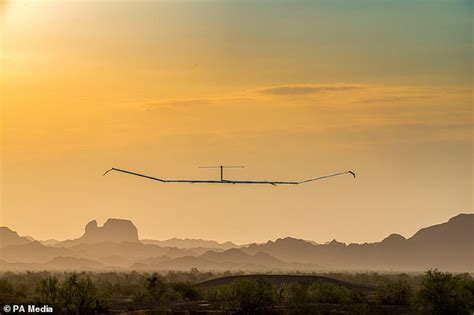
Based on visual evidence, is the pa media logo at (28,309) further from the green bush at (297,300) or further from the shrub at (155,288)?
the shrub at (155,288)

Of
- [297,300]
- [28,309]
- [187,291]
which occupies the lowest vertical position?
[28,309]

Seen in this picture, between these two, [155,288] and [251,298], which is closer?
[251,298]

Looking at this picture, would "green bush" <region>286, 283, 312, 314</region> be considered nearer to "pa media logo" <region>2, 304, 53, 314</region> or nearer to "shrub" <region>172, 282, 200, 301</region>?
"shrub" <region>172, 282, 200, 301</region>

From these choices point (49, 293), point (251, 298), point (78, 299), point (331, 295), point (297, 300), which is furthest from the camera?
point (331, 295)

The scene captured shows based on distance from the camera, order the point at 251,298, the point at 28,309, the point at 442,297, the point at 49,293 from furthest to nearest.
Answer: the point at 49,293 → the point at 251,298 → the point at 442,297 → the point at 28,309

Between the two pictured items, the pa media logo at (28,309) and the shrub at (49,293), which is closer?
the pa media logo at (28,309)

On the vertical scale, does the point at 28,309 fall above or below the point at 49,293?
below

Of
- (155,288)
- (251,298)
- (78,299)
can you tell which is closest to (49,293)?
(78,299)

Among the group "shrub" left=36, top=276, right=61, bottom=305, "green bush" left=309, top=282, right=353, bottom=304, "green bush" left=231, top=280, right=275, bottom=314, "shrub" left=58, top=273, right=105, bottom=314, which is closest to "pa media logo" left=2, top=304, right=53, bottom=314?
"shrub" left=58, top=273, right=105, bottom=314

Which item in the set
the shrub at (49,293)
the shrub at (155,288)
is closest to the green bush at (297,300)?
the shrub at (155,288)

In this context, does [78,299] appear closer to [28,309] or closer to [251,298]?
[28,309]

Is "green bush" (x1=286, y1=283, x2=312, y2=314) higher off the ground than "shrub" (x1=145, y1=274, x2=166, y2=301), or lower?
lower

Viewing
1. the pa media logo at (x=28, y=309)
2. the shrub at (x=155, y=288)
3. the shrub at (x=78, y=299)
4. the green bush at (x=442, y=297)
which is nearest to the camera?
the pa media logo at (x=28, y=309)
